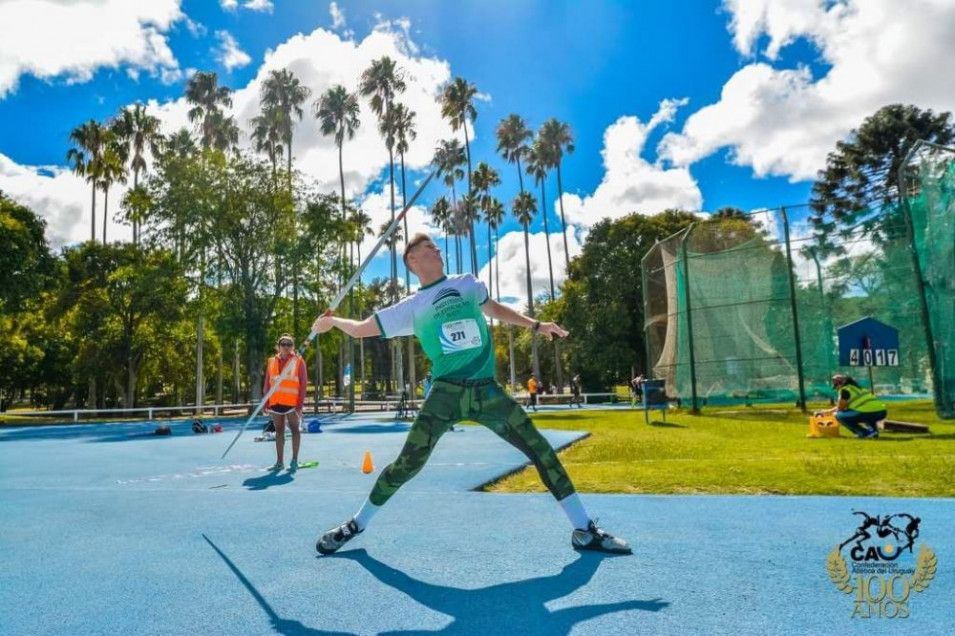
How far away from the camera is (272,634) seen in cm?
260

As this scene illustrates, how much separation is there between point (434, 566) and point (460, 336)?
1.44 metres

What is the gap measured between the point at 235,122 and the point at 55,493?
41096 mm

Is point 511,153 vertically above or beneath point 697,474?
above

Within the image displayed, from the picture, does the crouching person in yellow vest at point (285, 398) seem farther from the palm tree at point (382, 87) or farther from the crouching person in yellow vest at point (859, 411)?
the palm tree at point (382, 87)

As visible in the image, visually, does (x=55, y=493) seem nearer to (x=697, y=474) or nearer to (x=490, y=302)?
(x=490, y=302)

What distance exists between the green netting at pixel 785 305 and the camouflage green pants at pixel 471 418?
50.2 feet

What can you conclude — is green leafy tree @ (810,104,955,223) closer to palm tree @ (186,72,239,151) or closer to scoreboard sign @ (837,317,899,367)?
scoreboard sign @ (837,317,899,367)

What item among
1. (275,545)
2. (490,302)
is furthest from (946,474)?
(275,545)

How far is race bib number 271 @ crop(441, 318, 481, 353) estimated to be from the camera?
3758 millimetres

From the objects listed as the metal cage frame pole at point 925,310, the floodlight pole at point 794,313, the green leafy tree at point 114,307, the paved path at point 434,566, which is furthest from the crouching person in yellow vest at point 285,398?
the green leafy tree at point 114,307

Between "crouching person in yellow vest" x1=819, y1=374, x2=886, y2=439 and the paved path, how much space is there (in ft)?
21.7

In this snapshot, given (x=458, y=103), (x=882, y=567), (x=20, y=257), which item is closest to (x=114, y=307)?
(x=20, y=257)

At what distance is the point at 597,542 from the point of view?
12.2 ft

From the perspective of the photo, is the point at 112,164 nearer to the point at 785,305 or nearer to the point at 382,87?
the point at 382,87
